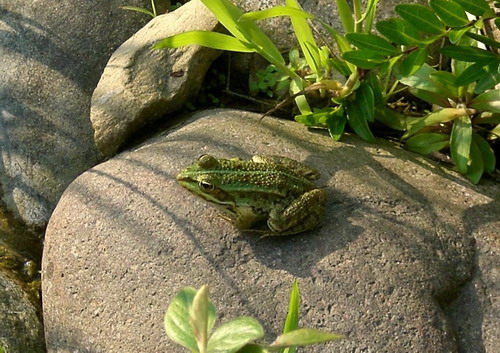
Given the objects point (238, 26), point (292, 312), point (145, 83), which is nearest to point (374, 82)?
point (238, 26)

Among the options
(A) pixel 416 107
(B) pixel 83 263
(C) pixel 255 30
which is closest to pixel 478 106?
(A) pixel 416 107

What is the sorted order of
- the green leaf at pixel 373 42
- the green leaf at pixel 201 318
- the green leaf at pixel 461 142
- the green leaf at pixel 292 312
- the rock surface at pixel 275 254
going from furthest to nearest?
the green leaf at pixel 461 142, the green leaf at pixel 373 42, the rock surface at pixel 275 254, the green leaf at pixel 292 312, the green leaf at pixel 201 318

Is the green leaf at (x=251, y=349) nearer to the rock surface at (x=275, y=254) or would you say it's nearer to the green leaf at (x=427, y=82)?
the rock surface at (x=275, y=254)

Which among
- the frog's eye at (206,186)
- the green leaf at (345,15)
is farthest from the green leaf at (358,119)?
the frog's eye at (206,186)

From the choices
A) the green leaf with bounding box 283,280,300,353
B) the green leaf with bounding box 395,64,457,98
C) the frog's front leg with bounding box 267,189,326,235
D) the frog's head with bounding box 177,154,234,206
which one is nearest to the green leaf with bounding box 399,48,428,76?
the green leaf with bounding box 395,64,457,98

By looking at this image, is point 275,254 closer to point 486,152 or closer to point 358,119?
point 358,119

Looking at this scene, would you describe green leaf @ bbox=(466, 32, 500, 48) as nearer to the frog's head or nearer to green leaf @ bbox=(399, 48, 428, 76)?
green leaf @ bbox=(399, 48, 428, 76)

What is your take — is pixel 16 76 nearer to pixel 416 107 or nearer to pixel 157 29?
pixel 157 29

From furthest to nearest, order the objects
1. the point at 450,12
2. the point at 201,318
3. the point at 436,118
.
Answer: the point at 436,118, the point at 450,12, the point at 201,318
